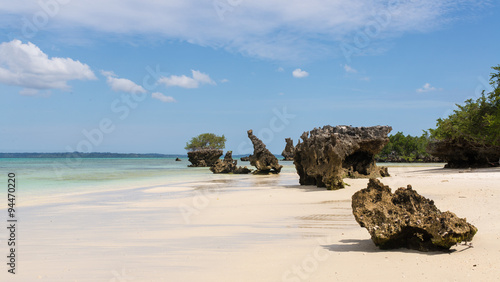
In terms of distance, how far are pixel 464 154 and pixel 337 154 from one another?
15791mm

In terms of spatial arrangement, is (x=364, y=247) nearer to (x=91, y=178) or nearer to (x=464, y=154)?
(x=91, y=178)

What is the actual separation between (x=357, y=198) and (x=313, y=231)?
4.50 feet

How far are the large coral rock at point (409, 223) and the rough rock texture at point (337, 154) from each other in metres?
8.18

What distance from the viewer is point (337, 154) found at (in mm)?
13609

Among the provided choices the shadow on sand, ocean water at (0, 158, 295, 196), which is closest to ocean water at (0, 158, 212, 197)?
ocean water at (0, 158, 295, 196)

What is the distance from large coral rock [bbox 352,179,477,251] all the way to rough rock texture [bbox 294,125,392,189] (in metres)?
8.18

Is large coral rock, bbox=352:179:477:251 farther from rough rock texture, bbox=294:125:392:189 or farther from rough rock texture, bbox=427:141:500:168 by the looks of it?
rough rock texture, bbox=427:141:500:168

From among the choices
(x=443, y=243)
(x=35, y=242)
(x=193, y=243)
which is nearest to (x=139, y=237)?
(x=193, y=243)


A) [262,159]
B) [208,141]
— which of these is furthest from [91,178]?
[208,141]

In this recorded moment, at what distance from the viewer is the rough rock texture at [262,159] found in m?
28.3

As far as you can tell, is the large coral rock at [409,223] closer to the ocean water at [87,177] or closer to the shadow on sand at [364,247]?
the shadow on sand at [364,247]

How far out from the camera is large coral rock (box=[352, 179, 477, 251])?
14.6 ft

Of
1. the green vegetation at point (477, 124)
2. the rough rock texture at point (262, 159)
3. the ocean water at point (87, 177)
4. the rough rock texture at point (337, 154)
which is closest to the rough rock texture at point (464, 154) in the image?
the green vegetation at point (477, 124)

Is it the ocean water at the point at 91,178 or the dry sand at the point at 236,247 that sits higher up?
the dry sand at the point at 236,247
